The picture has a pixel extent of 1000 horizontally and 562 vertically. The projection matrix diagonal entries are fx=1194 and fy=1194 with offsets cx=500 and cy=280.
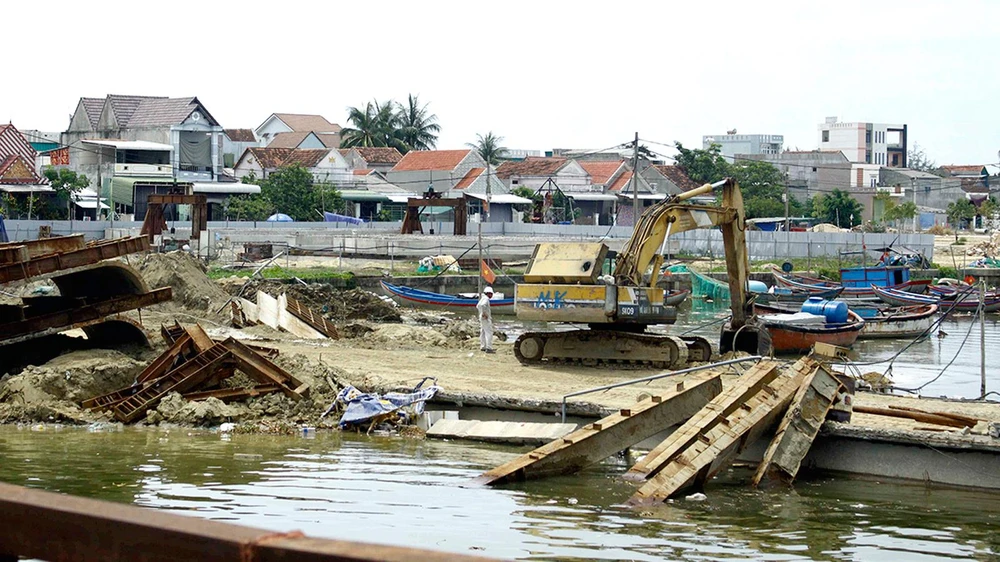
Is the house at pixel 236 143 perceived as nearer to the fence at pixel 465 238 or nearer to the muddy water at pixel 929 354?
the fence at pixel 465 238

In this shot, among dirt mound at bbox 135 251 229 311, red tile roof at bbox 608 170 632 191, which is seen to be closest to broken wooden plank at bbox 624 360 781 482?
dirt mound at bbox 135 251 229 311

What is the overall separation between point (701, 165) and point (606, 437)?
86882mm

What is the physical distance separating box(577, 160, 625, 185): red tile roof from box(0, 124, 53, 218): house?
4190cm

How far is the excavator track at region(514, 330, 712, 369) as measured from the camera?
887 inches

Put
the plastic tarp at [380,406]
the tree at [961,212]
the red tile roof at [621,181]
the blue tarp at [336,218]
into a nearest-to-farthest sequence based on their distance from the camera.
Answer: the plastic tarp at [380,406]
the blue tarp at [336,218]
the red tile roof at [621,181]
the tree at [961,212]

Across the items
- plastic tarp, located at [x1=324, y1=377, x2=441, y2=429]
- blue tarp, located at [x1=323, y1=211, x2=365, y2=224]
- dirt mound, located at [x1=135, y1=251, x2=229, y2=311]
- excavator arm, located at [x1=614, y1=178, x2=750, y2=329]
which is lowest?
plastic tarp, located at [x1=324, y1=377, x2=441, y2=429]

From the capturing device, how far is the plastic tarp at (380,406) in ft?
56.7

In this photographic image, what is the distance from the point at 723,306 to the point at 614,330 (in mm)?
27460

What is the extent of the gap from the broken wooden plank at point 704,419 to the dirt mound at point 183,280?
18.3 m

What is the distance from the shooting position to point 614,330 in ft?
76.1

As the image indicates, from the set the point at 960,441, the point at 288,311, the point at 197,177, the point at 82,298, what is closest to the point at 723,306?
the point at 288,311

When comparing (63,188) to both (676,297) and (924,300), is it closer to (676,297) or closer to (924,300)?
(676,297)

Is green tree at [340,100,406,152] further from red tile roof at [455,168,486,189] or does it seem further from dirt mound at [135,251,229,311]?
dirt mound at [135,251,229,311]

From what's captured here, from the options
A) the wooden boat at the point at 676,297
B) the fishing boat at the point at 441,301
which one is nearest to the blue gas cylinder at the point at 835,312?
the wooden boat at the point at 676,297
